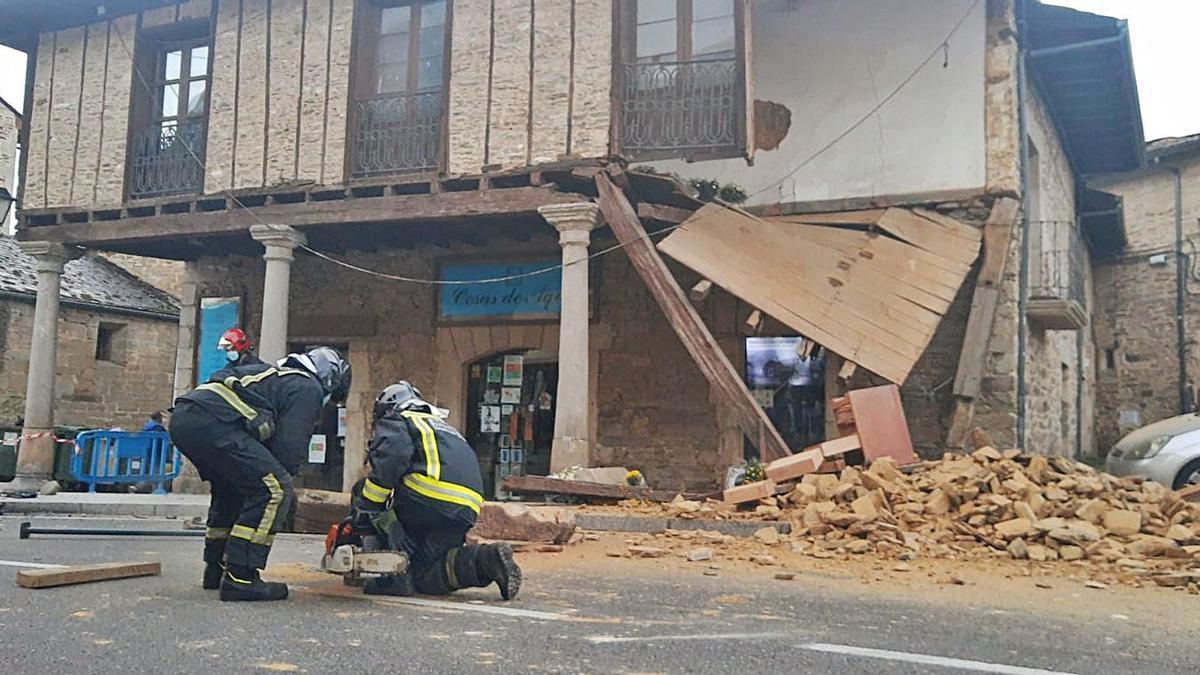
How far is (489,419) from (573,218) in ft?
13.7

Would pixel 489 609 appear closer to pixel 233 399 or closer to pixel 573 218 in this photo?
pixel 233 399

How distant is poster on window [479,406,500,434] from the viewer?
14.0 m

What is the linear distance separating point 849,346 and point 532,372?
17.6 feet

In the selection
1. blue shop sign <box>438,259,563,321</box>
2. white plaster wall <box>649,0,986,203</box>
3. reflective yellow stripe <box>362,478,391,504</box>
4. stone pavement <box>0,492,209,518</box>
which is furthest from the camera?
blue shop sign <box>438,259,563,321</box>

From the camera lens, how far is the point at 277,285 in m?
12.5

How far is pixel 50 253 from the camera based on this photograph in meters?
13.8

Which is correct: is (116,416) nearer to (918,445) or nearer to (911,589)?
(918,445)

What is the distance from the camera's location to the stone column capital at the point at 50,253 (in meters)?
13.7

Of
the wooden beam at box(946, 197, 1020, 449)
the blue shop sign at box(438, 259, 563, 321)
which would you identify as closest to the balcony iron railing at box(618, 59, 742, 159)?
the blue shop sign at box(438, 259, 563, 321)

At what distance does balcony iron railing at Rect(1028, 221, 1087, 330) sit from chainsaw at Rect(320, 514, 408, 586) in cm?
941

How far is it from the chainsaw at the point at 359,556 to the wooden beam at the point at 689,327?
17.5 feet

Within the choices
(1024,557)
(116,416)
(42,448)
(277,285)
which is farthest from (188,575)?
(116,416)

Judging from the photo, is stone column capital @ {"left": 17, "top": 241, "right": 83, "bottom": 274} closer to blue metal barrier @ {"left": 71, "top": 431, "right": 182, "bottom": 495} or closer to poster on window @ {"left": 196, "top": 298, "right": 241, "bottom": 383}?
poster on window @ {"left": 196, "top": 298, "right": 241, "bottom": 383}

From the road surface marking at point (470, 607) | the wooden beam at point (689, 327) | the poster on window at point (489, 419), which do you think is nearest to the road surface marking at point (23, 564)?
the road surface marking at point (470, 607)
